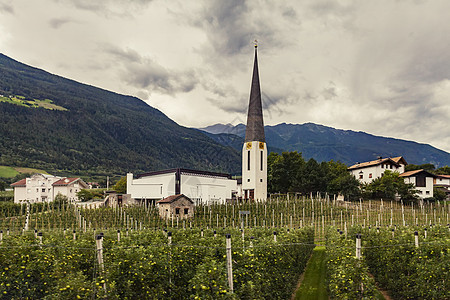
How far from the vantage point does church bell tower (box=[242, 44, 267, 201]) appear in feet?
209

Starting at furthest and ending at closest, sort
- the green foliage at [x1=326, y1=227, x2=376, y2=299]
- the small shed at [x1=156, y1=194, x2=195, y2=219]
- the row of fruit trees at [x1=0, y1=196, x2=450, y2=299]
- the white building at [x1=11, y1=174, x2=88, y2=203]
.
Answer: the white building at [x1=11, y1=174, x2=88, y2=203] < the small shed at [x1=156, y1=194, x2=195, y2=219] < the green foliage at [x1=326, y1=227, x2=376, y2=299] < the row of fruit trees at [x1=0, y1=196, x2=450, y2=299]

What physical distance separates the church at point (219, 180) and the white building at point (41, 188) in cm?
3584

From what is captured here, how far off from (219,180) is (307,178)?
19.3 meters

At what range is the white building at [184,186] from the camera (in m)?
57.9

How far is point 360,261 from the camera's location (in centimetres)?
1192

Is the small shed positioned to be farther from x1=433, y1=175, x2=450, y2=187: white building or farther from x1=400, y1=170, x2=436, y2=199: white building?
x1=433, y1=175, x2=450, y2=187: white building

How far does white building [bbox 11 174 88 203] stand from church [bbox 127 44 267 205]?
35.8 m

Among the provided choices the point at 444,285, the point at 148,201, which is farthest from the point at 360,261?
the point at 148,201

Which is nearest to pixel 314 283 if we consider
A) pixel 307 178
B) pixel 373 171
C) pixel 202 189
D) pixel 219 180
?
pixel 202 189

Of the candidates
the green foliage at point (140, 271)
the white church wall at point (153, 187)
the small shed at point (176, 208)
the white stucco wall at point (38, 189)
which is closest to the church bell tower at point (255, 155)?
the white church wall at point (153, 187)

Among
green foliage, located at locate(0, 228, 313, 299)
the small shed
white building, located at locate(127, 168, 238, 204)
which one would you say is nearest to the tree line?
white building, located at locate(127, 168, 238, 204)

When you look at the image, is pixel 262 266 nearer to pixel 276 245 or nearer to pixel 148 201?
pixel 276 245

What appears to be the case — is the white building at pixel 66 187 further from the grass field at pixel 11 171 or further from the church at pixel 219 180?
the grass field at pixel 11 171

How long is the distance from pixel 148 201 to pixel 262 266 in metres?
51.9
